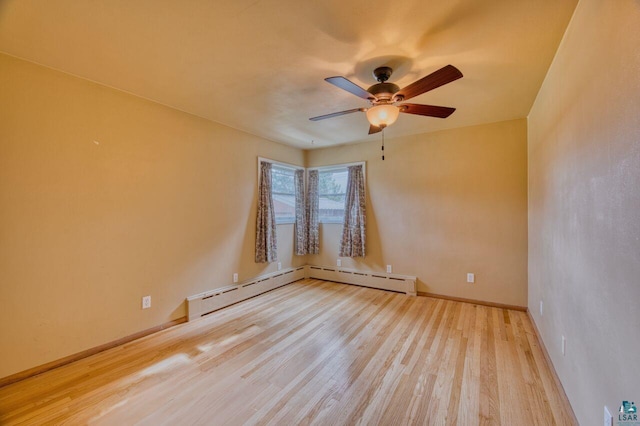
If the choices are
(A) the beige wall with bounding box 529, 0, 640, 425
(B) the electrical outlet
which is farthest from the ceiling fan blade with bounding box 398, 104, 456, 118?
(B) the electrical outlet

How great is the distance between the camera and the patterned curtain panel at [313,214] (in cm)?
496

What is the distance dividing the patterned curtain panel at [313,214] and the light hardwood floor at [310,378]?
6.21ft

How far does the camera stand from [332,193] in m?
4.96

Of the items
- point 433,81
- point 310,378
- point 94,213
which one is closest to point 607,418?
point 310,378

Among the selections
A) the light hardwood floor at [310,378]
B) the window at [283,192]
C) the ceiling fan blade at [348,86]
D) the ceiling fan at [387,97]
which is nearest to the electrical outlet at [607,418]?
the light hardwood floor at [310,378]

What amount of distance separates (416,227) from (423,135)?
143 centimetres

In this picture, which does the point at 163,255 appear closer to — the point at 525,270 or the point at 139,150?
the point at 139,150

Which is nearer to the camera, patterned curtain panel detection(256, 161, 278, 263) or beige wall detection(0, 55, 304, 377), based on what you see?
beige wall detection(0, 55, 304, 377)

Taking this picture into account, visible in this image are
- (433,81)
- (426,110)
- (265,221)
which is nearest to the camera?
(433,81)

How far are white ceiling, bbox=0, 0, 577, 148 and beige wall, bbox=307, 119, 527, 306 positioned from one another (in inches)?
36.1

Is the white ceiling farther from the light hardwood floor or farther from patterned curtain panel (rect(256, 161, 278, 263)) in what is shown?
the light hardwood floor

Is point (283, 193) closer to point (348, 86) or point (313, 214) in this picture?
point (313, 214)

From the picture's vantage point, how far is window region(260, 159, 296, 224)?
4543 millimetres

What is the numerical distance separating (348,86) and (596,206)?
160cm
